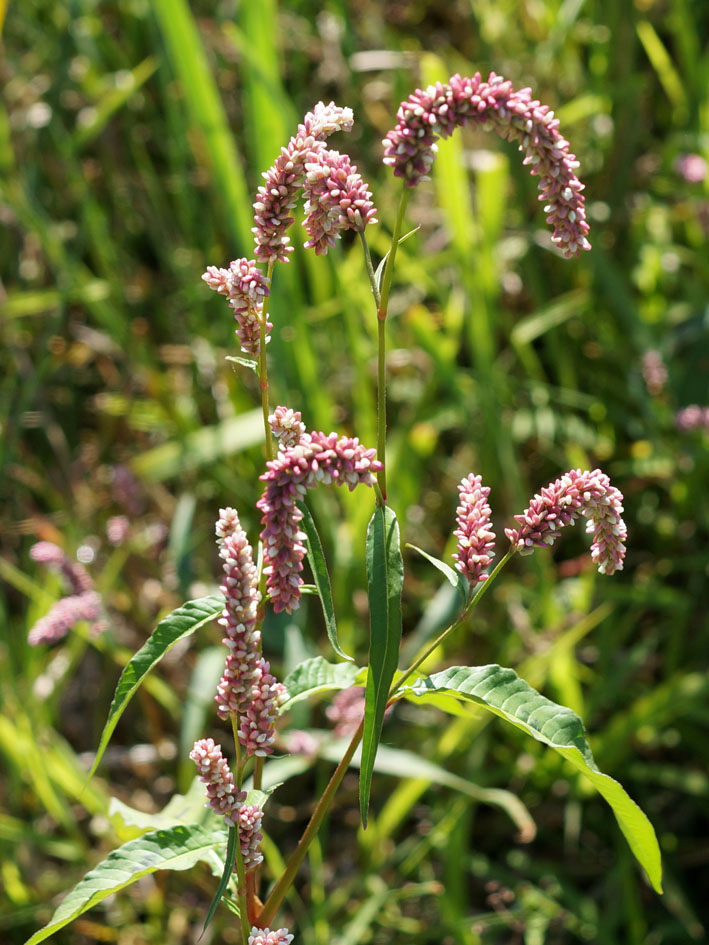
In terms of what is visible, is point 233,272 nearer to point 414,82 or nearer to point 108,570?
point 108,570

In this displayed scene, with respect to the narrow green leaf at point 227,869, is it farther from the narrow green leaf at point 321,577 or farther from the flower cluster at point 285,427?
the flower cluster at point 285,427

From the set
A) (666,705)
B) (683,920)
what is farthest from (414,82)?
(683,920)

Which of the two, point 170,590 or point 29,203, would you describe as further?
point 29,203

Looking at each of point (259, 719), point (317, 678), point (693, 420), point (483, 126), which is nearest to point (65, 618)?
point (317, 678)

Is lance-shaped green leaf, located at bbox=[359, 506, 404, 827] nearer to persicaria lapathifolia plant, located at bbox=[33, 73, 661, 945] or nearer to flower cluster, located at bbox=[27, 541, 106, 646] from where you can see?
persicaria lapathifolia plant, located at bbox=[33, 73, 661, 945]

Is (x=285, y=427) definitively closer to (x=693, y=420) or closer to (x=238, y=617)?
(x=238, y=617)

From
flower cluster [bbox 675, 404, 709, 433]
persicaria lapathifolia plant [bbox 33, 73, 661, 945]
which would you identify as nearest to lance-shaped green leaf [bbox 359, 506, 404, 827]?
persicaria lapathifolia plant [bbox 33, 73, 661, 945]

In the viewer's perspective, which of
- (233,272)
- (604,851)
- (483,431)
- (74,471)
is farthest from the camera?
(74,471)
